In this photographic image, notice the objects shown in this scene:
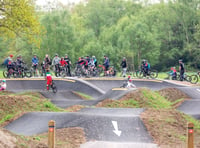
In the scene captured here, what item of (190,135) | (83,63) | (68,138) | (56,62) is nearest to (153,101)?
(68,138)

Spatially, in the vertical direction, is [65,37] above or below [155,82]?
above

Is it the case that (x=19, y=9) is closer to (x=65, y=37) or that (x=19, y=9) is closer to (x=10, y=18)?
(x=10, y=18)

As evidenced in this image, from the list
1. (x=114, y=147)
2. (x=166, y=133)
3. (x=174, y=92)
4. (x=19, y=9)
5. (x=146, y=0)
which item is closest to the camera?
(x=114, y=147)

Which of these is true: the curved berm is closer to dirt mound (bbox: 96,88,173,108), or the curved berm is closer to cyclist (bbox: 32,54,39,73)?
dirt mound (bbox: 96,88,173,108)

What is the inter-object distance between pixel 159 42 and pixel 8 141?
70.8 meters

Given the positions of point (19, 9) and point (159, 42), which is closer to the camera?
point (19, 9)

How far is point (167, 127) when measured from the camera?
46.8 ft

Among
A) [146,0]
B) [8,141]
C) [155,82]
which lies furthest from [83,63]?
[146,0]

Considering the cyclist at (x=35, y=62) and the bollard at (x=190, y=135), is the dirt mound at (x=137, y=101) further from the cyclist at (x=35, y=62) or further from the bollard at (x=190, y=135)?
the cyclist at (x=35, y=62)

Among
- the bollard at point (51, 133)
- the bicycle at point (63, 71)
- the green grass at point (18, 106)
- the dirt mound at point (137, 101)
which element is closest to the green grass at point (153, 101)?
the dirt mound at point (137, 101)

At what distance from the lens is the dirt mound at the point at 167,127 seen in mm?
12452

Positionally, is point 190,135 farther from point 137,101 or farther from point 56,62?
point 56,62

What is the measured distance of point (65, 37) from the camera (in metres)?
74.7

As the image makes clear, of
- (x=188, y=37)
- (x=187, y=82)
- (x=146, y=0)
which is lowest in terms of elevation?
(x=187, y=82)
